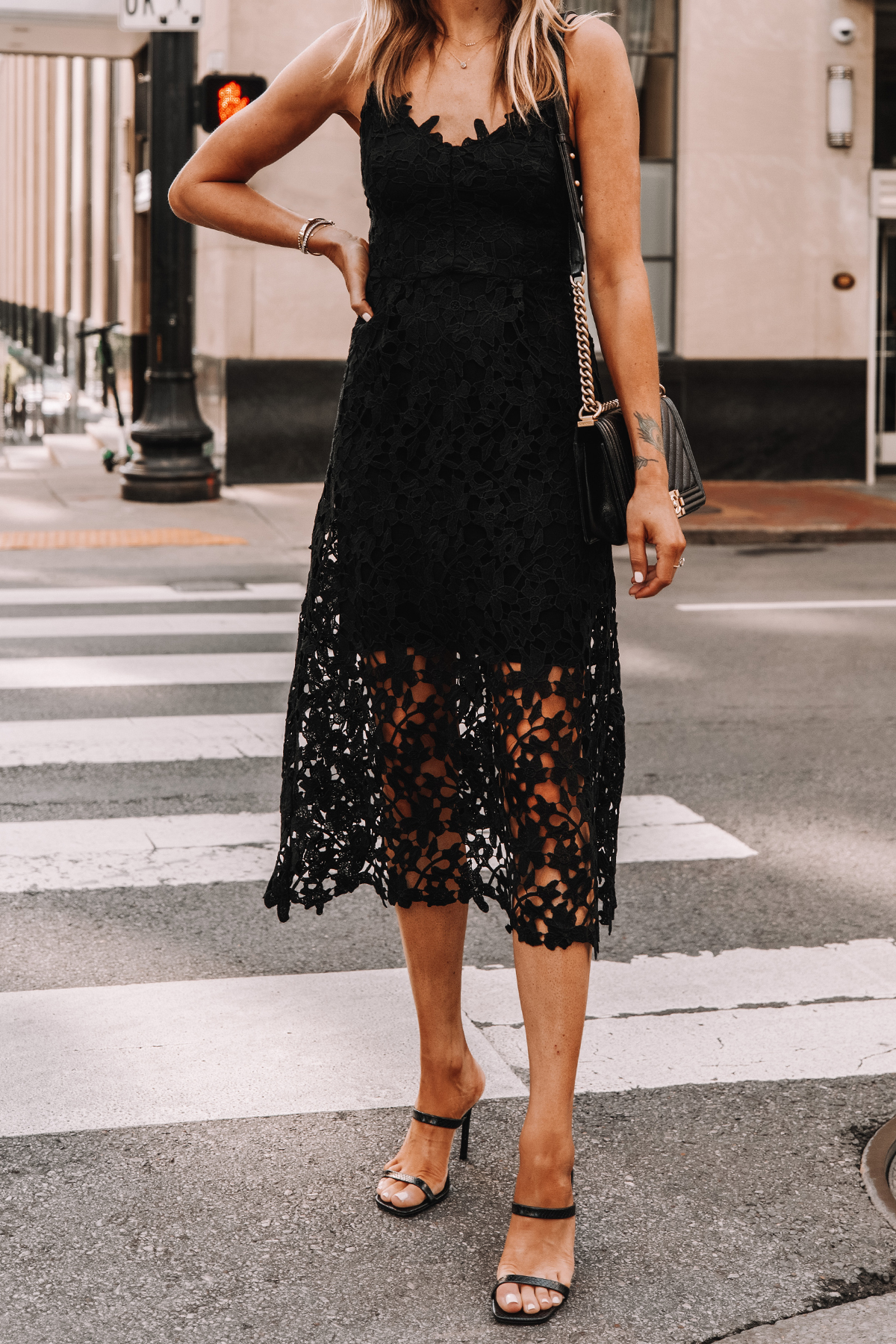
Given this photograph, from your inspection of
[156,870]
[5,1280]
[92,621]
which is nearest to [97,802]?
[156,870]

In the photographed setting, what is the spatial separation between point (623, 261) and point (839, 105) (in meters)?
14.0

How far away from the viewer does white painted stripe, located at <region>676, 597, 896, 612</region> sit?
9.16 meters

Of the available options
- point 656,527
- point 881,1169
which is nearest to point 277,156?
point 656,527

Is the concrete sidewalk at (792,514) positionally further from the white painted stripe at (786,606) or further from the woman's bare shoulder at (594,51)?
the woman's bare shoulder at (594,51)

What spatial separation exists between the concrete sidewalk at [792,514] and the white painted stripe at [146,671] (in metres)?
5.17

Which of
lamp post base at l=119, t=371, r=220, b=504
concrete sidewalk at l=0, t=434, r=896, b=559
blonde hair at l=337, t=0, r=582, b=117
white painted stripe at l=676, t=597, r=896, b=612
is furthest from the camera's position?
lamp post base at l=119, t=371, r=220, b=504

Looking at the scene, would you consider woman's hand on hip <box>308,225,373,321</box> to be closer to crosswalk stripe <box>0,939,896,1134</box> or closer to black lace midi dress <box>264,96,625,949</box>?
black lace midi dress <box>264,96,625,949</box>

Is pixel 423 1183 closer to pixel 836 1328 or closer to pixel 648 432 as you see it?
pixel 836 1328

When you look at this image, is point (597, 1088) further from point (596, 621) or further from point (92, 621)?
point (92, 621)

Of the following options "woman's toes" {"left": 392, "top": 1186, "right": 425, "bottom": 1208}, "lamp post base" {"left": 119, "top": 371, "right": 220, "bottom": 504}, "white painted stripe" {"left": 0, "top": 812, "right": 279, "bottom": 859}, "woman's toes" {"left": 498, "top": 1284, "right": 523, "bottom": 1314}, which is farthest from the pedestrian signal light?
"woman's toes" {"left": 498, "top": 1284, "right": 523, "bottom": 1314}

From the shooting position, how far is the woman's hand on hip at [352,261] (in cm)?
253

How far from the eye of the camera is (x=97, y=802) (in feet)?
17.1

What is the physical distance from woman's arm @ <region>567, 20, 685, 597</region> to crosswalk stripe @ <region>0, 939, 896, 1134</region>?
116cm

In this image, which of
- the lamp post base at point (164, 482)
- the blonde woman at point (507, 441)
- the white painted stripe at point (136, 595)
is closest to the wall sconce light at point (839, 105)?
the lamp post base at point (164, 482)
